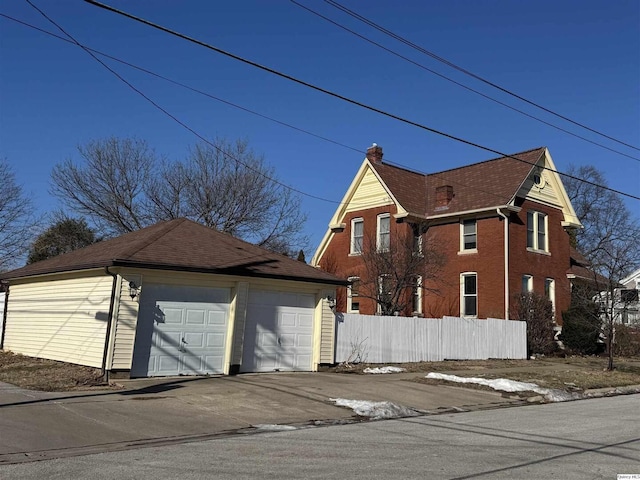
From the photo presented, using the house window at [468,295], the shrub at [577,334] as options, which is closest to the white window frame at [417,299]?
the house window at [468,295]

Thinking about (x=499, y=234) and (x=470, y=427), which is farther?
(x=499, y=234)

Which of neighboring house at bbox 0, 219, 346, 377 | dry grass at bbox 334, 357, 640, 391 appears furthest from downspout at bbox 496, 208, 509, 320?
neighboring house at bbox 0, 219, 346, 377

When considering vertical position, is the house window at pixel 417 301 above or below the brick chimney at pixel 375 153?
below

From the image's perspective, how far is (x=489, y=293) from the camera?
27766 millimetres

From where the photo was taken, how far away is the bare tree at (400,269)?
84.3 ft

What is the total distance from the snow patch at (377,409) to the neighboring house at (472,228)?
15.9 metres

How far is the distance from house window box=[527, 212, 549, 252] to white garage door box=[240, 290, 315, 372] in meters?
15.8

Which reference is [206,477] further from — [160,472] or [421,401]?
[421,401]

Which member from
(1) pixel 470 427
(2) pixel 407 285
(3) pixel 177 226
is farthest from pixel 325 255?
(1) pixel 470 427

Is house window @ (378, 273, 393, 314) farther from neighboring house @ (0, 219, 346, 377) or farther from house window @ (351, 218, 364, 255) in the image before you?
neighboring house @ (0, 219, 346, 377)

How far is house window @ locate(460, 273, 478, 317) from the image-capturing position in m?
28.6

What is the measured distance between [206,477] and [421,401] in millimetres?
7716

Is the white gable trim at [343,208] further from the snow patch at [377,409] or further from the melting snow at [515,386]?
the snow patch at [377,409]

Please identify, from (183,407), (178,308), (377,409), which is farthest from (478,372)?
(183,407)
